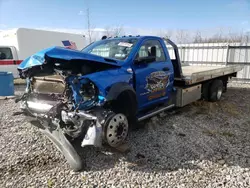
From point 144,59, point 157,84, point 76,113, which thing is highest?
point 144,59

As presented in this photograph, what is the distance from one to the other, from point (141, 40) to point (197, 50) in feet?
29.5

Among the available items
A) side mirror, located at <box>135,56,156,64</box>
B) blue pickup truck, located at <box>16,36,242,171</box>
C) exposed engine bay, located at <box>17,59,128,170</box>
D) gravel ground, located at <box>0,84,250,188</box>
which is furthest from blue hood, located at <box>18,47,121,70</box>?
gravel ground, located at <box>0,84,250,188</box>

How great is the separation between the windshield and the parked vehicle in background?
27.3 ft

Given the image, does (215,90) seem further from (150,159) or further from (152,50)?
(150,159)

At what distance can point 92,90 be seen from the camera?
3.44 metres

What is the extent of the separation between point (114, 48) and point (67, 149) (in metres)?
2.36

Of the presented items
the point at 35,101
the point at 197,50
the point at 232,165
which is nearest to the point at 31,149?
the point at 35,101

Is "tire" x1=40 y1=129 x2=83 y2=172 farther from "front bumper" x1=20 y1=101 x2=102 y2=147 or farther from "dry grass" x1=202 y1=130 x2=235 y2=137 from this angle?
"dry grass" x1=202 y1=130 x2=235 y2=137

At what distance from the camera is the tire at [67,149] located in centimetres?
322

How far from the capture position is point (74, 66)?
360 centimetres

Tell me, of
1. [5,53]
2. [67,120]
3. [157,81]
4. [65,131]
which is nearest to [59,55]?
[67,120]

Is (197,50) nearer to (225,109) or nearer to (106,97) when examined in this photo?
(225,109)

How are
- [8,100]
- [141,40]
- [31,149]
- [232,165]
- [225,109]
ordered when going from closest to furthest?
1. [232,165]
2. [31,149]
3. [141,40]
4. [225,109]
5. [8,100]

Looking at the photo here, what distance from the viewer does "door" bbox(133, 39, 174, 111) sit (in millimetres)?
4326
